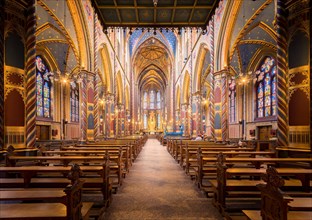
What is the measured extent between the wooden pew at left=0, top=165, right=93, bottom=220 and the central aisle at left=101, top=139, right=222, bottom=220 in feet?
5.69

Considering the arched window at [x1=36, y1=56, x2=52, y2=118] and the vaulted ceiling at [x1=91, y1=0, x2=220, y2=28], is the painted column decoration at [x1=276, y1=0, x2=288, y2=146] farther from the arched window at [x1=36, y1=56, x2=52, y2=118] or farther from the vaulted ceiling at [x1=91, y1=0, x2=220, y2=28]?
the arched window at [x1=36, y1=56, x2=52, y2=118]

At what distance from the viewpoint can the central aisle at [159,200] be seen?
471cm

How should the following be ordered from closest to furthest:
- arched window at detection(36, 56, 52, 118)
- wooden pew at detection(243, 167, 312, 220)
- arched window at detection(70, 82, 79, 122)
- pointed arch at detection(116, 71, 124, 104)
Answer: wooden pew at detection(243, 167, 312, 220), arched window at detection(36, 56, 52, 118), arched window at detection(70, 82, 79, 122), pointed arch at detection(116, 71, 124, 104)

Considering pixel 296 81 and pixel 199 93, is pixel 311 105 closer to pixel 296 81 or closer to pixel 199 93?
pixel 296 81

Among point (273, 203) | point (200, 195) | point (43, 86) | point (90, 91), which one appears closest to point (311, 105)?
point (200, 195)

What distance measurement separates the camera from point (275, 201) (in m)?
2.47

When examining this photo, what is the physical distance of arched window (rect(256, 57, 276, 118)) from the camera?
1895 cm

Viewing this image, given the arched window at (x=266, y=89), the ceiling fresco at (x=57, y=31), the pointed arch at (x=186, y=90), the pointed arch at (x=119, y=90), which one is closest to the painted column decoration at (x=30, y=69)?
the ceiling fresco at (x=57, y=31)

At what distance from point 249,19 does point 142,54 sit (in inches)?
1335

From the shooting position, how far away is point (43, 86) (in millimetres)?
20609

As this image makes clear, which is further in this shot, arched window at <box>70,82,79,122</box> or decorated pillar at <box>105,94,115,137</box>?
arched window at <box>70,82,79,122</box>

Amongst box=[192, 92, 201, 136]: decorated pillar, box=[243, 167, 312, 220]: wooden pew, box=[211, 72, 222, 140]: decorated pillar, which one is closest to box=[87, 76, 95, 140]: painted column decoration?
box=[211, 72, 222, 140]: decorated pillar

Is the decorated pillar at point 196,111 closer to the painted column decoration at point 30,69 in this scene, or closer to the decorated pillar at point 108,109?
the decorated pillar at point 108,109

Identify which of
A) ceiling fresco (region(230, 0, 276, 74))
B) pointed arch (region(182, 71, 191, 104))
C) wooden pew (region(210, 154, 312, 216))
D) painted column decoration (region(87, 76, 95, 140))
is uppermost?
ceiling fresco (region(230, 0, 276, 74))
